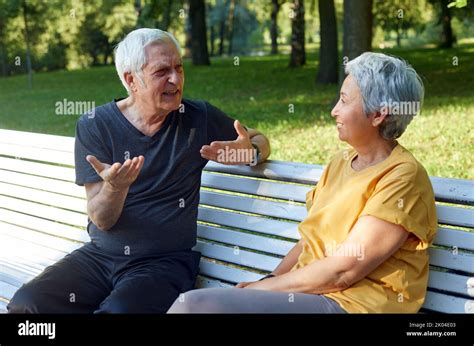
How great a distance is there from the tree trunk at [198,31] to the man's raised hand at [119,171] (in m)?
20.3

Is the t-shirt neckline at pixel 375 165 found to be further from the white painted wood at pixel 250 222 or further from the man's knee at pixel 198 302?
the man's knee at pixel 198 302

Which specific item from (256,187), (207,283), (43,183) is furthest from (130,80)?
(43,183)

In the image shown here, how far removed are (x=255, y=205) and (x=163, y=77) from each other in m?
0.79

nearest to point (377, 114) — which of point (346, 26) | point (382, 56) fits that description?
point (382, 56)

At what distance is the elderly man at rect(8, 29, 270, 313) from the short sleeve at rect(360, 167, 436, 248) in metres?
0.97

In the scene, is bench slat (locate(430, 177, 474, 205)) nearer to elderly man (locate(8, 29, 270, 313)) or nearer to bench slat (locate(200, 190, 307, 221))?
bench slat (locate(200, 190, 307, 221))

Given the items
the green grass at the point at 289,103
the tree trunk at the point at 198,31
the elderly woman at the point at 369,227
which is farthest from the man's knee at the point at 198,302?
the tree trunk at the point at 198,31

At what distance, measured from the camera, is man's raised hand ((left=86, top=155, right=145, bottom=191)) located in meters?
3.46

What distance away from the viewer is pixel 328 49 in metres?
16.1

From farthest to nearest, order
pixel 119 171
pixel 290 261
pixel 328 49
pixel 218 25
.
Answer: pixel 218 25, pixel 328 49, pixel 290 261, pixel 119 171

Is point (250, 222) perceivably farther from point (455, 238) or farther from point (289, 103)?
point (289, 103)

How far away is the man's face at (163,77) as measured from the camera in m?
3.86

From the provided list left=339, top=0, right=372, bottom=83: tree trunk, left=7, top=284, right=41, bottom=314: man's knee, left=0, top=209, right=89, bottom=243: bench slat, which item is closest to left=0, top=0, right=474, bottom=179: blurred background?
left=339, top=0, right=372, bottom=83: tree trunk
